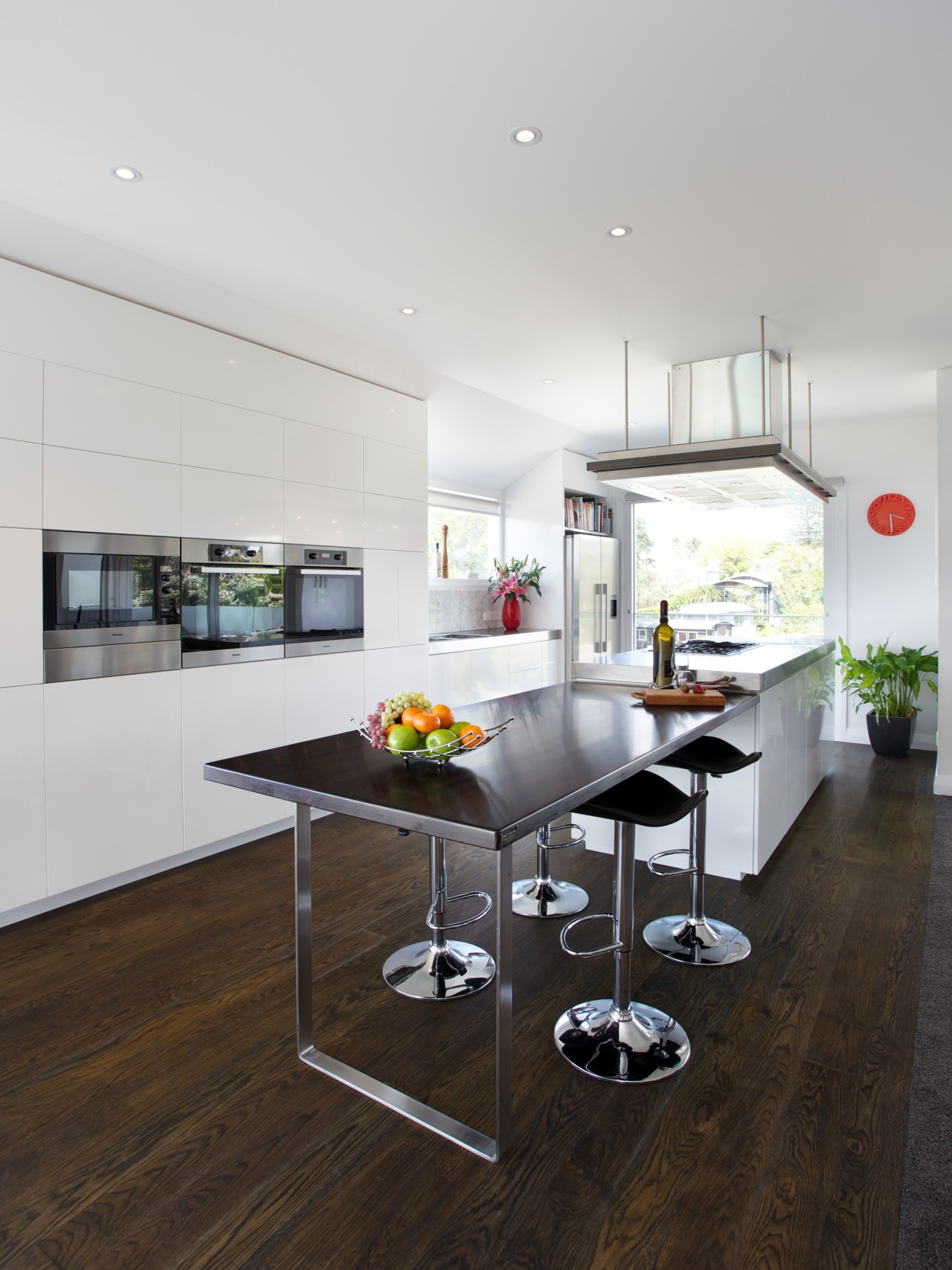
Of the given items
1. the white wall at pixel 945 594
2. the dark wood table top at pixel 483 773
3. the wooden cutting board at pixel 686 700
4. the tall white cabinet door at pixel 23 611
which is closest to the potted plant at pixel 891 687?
the white wall at pixel 945 594

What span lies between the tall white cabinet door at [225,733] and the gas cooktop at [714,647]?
222cm

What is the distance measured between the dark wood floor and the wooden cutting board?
2.69 feet

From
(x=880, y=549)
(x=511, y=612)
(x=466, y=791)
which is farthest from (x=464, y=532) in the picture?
(x=466, y=791)

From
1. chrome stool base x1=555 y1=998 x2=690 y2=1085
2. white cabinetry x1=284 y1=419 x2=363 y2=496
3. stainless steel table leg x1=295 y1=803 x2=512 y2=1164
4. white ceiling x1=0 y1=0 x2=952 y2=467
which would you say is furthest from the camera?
white cabinetry x1=284 y1=419 x2=363 y2=496

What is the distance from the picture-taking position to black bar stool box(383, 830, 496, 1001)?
2.34 meters

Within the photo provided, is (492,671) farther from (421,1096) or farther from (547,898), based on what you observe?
→ (421,1096)

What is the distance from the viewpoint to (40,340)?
2.77 m

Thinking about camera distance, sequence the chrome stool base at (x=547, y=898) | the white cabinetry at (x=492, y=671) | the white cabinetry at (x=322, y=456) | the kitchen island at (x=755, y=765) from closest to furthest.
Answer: the chrome stool base at (x=547, y=898) < the kitchen island at (x=755, y=765) < the white cabinetry at (x=322, y=456) < the white cabinetry at (x=492, y=671)

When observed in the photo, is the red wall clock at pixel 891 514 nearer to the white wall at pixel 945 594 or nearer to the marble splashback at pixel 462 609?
the white wall at pixel 945 594

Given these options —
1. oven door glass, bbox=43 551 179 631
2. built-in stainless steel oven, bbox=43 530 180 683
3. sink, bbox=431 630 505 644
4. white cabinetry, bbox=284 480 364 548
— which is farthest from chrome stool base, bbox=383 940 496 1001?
sink, bbox=431 630 505 644

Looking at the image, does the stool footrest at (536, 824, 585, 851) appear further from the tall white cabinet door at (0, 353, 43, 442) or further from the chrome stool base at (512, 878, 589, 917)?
the tall white cabinet door at (0, 353, 43, 442)

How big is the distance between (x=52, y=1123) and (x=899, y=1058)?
2.15 m

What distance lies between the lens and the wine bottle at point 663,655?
3.12 meters

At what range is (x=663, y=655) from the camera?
316 cm
